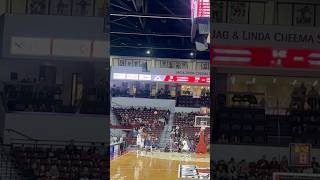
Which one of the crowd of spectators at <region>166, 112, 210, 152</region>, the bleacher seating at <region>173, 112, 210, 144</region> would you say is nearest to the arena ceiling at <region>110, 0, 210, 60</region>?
the crowd of spectators at <region>166, 112, 210, 152</region>

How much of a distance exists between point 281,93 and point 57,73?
298 centimetres

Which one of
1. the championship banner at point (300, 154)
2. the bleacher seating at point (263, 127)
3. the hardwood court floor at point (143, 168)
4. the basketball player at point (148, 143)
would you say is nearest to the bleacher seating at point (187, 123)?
the hardwood court floor at point (143, 168)

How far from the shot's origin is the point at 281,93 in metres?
6.80

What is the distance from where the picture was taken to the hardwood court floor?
551 inches

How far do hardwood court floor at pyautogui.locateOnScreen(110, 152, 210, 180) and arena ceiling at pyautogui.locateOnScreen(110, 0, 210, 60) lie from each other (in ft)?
12.8

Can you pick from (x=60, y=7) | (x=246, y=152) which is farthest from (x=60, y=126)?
(x=246, y=152)

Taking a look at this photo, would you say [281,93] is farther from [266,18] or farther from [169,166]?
[169,166]

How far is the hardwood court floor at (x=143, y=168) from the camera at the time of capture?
14.0 metres

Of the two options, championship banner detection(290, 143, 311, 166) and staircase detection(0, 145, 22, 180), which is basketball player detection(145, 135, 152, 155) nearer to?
staircase detection(0, 145, 22, 180)

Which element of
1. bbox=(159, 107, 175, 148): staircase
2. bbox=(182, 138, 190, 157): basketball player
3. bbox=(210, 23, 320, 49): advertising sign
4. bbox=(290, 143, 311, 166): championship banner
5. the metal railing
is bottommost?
bbox=(182, 138, 190, 157): basketball player

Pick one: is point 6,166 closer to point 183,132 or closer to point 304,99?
point 304,99

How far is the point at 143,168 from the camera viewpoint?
15.7m

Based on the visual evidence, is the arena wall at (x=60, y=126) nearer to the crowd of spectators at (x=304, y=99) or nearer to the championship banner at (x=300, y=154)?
the championship banner at (x=300, y=154)

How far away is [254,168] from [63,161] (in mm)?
2562
